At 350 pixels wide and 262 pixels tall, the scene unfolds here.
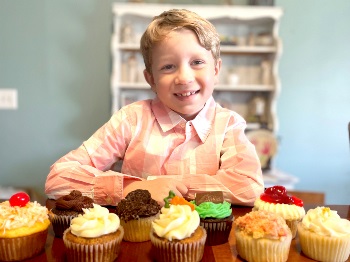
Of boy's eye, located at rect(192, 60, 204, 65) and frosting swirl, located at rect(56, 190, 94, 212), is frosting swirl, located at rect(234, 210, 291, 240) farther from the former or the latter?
boy's eye, located at rect(192, 60, 204, 65)

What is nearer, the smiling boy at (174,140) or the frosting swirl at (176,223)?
the frosting swirl at (176,223)

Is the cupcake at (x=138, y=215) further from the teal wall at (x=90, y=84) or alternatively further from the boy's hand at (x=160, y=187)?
the teal wall at (x=90, y=84)

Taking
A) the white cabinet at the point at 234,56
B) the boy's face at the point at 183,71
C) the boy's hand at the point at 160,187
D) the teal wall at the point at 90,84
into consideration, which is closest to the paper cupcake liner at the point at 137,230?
the boy's hand at the point at 160,187

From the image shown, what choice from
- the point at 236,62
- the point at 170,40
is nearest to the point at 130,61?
the point at 236,62

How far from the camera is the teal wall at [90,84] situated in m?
2.84

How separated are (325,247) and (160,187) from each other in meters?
0.44

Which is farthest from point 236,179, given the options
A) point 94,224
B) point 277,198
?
point 94,224

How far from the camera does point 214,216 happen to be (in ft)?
2.93

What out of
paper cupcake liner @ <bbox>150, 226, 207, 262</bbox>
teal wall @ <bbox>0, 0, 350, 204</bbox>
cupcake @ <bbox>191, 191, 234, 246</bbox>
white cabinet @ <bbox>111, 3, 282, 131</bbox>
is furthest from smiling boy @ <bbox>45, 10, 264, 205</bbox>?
teal wall @ <bbox>0, 0, 350, 204</bbox>

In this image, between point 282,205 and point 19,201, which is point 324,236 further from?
point 19,201

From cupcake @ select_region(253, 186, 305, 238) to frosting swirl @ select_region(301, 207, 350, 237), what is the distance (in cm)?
5

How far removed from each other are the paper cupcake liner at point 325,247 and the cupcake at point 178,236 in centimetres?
24

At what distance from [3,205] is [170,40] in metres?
0.65

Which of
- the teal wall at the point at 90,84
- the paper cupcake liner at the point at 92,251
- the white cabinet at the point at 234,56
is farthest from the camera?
the teal wall at the point at 90,84
